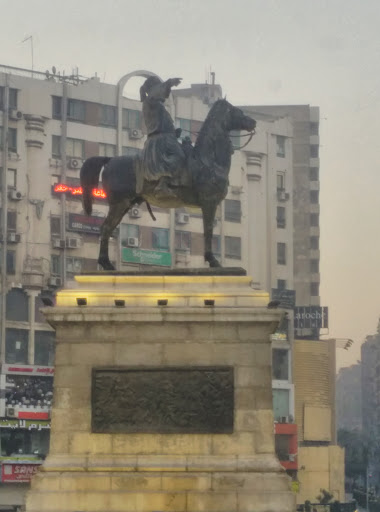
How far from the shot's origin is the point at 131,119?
99.4 metres

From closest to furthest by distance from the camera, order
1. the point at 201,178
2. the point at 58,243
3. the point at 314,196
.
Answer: the point at 201,178
the point at 58,243
the point at 314,196

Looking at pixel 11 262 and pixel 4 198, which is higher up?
pixel 4 198

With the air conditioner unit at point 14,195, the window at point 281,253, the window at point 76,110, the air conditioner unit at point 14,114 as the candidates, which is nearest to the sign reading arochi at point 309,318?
the window at point 281,253

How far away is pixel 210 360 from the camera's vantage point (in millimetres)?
35531

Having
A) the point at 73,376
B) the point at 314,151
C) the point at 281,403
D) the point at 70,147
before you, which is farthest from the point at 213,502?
the point at 314,151

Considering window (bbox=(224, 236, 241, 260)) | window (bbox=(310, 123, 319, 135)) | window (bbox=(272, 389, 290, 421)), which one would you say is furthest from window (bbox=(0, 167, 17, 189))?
window (bbox=(310, 123, 319, 135))

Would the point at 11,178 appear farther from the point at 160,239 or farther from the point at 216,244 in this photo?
the point at 216,244

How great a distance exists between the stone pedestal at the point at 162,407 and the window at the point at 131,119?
63.5m

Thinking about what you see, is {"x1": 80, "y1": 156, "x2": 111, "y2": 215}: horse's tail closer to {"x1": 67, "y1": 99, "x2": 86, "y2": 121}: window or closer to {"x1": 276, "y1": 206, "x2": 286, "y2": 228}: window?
{"x1": 67, "y1": 99, "x2": 86, "y2": 121}: window

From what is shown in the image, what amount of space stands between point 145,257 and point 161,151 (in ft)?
200

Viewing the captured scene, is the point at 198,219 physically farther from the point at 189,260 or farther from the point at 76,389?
the point at 76,389

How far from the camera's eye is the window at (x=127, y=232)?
97.4 m

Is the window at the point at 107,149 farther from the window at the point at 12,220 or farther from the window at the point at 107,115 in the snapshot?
the window at the point at 12,220

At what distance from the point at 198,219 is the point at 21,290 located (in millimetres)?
12330
